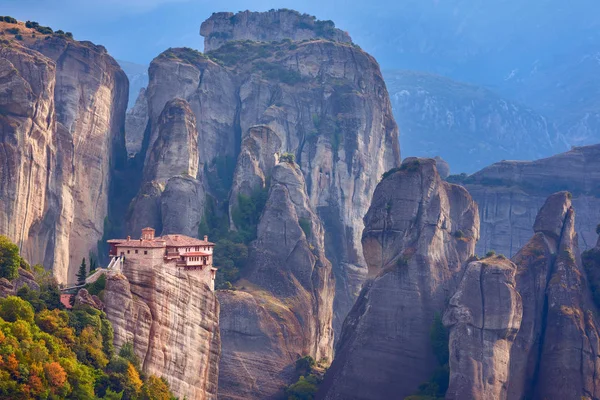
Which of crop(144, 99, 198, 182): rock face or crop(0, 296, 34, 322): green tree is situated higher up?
crop(144, 99, 198, 182): rock face

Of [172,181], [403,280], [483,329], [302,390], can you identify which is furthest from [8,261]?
[172,181]

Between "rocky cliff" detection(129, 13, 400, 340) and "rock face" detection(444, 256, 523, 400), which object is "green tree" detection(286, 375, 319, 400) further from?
"rocky cliff" detection(129, 13, 400, 340)

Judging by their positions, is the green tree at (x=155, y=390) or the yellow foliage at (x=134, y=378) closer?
the yellow foliage at (x=134, y=378)

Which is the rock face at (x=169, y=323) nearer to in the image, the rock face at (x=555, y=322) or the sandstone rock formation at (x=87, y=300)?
the sandstone rock formation at (x=87, y=300)

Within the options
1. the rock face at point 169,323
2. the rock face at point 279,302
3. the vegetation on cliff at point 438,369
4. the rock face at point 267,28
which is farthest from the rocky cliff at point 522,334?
the rock face at point 267,28

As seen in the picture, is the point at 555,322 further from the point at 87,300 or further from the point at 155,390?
the point at 87,300

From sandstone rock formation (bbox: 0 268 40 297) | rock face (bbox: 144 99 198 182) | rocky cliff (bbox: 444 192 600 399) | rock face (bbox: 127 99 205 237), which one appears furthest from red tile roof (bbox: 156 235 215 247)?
rock face (bbox: 144 99 198 182)

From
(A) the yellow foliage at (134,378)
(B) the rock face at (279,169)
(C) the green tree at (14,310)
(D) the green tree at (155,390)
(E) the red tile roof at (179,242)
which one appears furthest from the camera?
(B) the rock face at (279,169)
